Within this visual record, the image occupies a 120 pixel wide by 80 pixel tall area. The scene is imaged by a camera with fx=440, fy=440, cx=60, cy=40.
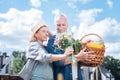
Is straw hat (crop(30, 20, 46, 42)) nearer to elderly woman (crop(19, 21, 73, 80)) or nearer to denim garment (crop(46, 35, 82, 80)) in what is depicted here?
elderly woman (crop(19, 21, 73, 80))

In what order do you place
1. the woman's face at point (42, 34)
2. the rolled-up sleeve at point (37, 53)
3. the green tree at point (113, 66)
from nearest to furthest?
1. the rolled-up sleeve at point (37, 53)
2. the woman's face at point (42, 34)
3. the green tree at point (113, 66)

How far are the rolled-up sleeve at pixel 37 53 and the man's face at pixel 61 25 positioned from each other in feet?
1.03

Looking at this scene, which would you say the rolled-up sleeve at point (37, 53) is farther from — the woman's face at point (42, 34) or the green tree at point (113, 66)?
the green tree at point (113, 66)

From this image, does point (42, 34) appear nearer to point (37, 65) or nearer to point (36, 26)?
point (36, 26)

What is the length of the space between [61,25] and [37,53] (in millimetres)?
440

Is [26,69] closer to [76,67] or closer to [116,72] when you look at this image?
[76,67]

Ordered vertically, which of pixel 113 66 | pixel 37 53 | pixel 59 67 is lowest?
pixel 59 67

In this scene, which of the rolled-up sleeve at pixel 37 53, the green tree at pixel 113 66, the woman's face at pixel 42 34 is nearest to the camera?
the rolled-up sleeve at pixel 37 53

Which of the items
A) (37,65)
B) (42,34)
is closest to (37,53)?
(37,65)

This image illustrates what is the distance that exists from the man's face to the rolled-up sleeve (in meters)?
0.31

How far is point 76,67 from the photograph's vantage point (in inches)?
165

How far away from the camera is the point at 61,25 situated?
14.7ft

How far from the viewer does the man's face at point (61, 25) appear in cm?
446

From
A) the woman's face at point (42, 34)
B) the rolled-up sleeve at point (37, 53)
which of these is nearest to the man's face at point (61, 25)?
the woman's face at point (42, 34)
